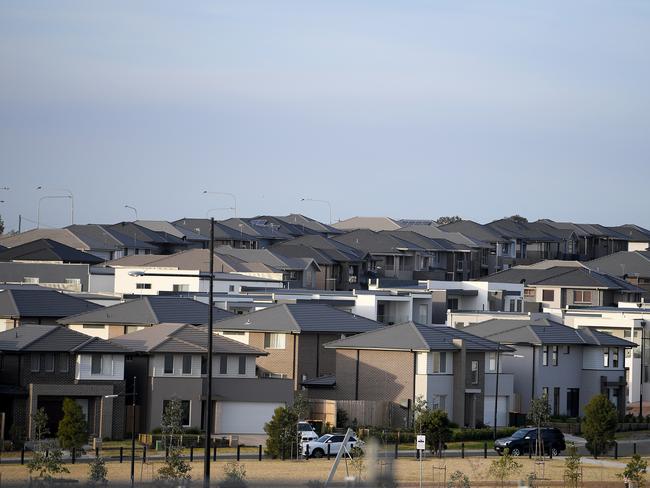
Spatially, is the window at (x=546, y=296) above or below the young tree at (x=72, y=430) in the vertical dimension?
above

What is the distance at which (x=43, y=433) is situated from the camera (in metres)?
58.8

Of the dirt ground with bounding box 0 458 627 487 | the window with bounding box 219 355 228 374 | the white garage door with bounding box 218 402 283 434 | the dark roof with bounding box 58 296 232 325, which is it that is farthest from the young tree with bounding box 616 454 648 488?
the dark roof with bounding box 58 296 232 325

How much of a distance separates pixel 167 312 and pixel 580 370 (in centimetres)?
2163

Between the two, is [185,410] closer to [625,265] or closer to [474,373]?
[474,373]

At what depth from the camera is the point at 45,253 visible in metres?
127

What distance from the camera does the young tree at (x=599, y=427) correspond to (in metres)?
63.5

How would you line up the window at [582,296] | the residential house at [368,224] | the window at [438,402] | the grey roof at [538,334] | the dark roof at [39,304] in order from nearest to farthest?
the window at [438,402]
the dark roof at [39,304]
the grey roof at [538,334]
the window at [582,296]
the residential house at [368,224]

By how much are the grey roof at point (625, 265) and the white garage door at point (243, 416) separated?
77394 millimetres

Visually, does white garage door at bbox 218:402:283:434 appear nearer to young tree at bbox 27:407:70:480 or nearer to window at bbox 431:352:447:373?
window at bbox 431:352:447:373

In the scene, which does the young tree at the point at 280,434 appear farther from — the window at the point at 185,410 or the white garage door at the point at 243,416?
the white garage door at the point at 243,416

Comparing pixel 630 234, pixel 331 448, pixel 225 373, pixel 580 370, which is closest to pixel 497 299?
pixel 580 370

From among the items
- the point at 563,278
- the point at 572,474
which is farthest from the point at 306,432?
the point at 563,278

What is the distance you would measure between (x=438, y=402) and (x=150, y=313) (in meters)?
15.5

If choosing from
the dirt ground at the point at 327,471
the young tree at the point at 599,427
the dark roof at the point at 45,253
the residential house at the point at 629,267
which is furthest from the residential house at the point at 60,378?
the residential house at the point at 629,267
